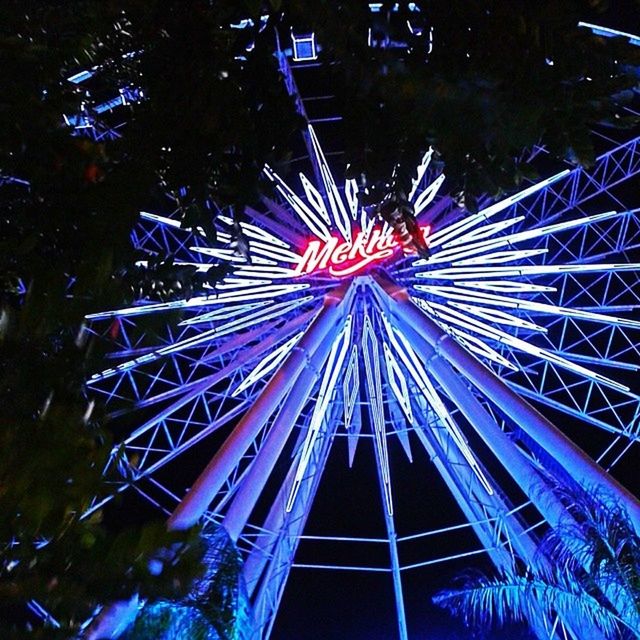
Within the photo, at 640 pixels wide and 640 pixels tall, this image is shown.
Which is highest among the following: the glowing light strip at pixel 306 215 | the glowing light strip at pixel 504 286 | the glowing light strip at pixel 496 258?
the glowing light strip at pixel 306 215

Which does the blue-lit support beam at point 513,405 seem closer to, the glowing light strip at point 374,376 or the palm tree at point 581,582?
the palm tree at point 581,582

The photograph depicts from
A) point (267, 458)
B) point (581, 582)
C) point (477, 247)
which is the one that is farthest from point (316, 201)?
point (581, 582)

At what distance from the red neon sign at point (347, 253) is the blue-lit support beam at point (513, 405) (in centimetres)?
76

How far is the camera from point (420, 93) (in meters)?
4.54

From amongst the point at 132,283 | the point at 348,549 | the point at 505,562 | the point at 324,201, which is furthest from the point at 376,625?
the point at 132,283

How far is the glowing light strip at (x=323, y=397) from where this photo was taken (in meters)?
15.4

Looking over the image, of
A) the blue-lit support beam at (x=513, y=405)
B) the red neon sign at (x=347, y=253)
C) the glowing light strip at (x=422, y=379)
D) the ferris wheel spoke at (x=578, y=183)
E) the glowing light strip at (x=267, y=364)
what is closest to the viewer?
the blue-lit support beam at (x=513, y=405)

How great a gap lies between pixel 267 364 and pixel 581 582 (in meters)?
8.92

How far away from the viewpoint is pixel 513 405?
11.9 m

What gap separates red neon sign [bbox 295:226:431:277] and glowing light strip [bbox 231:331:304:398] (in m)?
1.70

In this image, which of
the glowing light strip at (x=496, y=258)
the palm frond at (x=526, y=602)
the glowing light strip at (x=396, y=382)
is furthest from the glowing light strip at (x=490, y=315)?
the palm frond at (x=526, y=602)

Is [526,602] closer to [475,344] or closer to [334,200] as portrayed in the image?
[475,344]

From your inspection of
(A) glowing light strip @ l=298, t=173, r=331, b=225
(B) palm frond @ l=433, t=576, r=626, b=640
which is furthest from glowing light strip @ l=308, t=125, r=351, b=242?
(B) palm frond @ l=433, t=576, r=626, b=640

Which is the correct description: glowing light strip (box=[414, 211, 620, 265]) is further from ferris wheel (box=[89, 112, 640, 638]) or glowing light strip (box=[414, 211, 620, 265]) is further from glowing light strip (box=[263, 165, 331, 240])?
glowing light strip (box=[263, 165, 331, 240])
